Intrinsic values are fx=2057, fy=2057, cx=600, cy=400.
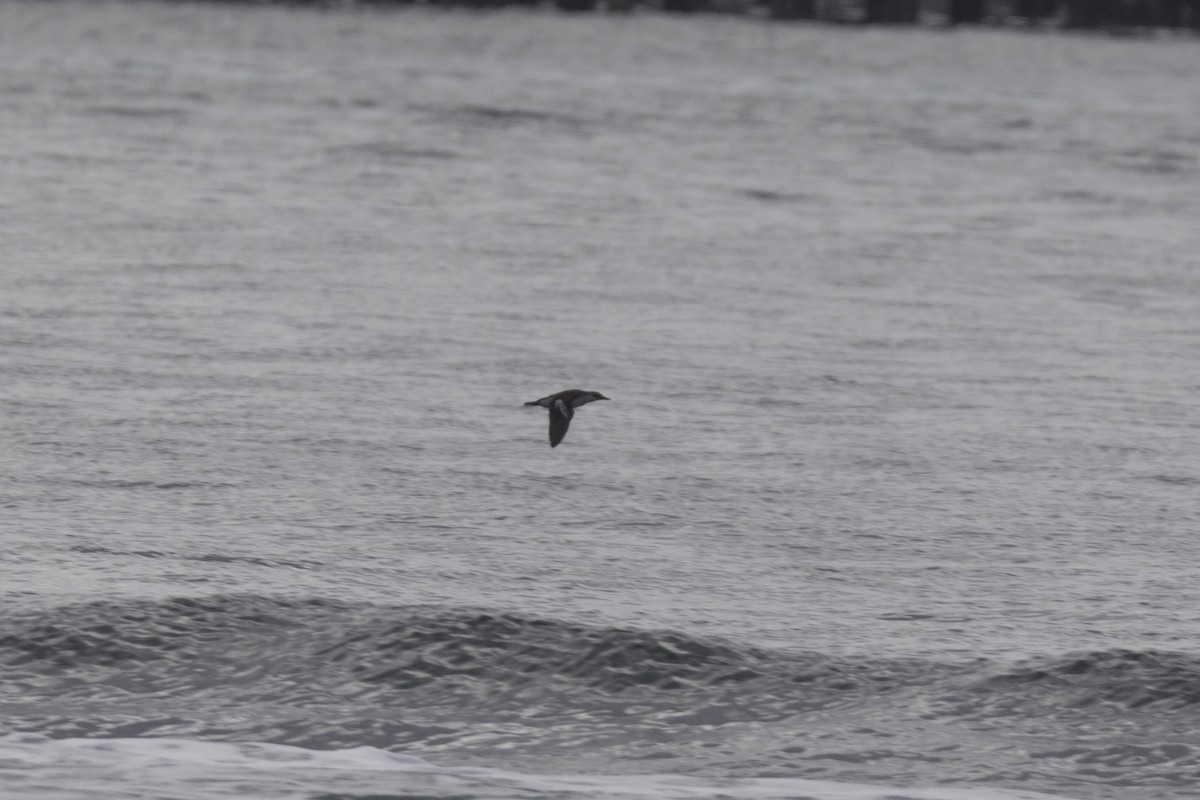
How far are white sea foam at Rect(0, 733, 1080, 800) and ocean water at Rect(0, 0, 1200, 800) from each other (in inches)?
1.0

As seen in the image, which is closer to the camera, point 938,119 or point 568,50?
point 938,119

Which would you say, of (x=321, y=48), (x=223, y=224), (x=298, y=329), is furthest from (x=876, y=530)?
(x=321, y=48)

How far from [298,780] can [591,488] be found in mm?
4681

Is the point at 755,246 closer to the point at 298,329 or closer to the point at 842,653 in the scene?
the point at 298,329

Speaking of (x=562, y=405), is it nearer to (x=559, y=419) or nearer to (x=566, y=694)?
(x=559, y=419)

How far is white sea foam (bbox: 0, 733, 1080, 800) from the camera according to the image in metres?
8.17

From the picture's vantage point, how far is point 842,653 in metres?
9.80

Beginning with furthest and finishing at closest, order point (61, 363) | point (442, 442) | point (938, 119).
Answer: point (938, 119) → point (61, 363) → point (442, 442)

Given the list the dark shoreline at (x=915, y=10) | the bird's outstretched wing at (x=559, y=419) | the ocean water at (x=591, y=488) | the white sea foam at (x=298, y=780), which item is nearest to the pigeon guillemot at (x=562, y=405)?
the bird's outstretched wing at (x=559, y=419)

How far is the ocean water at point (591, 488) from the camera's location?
894cm

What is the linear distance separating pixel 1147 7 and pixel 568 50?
143 feet

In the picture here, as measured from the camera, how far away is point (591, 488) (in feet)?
41.9

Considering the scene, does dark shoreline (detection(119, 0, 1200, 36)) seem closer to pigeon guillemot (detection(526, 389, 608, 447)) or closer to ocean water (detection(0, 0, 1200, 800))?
ocean water (detection(0, 0, 1200, 800))

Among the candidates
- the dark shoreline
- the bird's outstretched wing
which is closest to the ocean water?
the bird's outstretched wing
